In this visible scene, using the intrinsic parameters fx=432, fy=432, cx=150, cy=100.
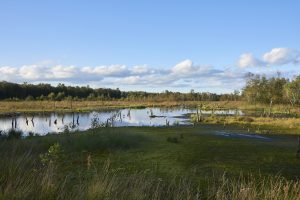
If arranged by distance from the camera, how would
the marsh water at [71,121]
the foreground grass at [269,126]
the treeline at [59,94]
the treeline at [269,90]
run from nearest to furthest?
the foreground grass at [269,126], the marsh water at [71,121], the treeline at [269,90], the treeline at [59,94]

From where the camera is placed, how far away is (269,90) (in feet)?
326

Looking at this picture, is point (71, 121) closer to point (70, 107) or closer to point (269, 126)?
point (269, 126)

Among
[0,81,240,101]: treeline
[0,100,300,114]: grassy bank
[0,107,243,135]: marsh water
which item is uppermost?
[0,81,240,101]: treeline

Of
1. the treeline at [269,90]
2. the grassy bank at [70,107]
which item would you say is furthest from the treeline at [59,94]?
the treeline at [269,90]

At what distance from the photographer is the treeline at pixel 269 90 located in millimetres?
93438

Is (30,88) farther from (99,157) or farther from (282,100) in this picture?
(99,157)

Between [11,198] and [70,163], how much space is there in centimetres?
1410

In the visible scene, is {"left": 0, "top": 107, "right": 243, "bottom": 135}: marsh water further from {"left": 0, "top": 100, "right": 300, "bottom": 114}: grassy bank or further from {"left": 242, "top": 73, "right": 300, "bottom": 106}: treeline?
{"left": 242, "top": 73, "right": 300, "bottom": 106}: treeline

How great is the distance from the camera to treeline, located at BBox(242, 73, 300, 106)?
93438mm

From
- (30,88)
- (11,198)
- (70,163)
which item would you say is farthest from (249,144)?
(30,88)

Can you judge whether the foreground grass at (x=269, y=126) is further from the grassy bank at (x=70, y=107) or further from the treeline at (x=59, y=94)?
the treeline at (x=59, y=94)

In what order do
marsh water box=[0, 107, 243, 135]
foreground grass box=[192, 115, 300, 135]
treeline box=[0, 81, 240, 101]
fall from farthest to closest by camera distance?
treeline box=[0, 81, 240, 101] → marsh water box=[0, 107, 243, 135] → foreground grass box=[192, 115, 300, 135]

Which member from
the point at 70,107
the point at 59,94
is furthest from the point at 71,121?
the point at 59,94

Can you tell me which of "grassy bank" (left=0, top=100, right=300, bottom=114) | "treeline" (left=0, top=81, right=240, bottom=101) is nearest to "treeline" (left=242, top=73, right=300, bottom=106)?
"grassy bank" (left=0, top=100, right=300, bottom=114)
